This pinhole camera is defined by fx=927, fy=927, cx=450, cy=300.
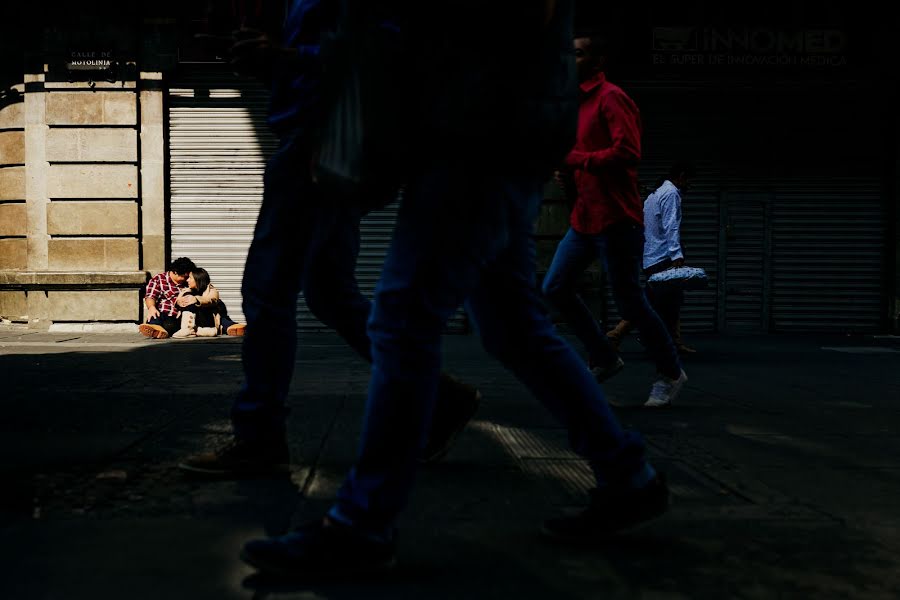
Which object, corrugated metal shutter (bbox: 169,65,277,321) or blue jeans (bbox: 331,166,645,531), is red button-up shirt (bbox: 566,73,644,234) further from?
corrugated metal shutter (bbox: 169,65,277,321)

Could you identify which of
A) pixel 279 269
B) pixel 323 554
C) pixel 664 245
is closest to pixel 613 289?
pixel 279 269

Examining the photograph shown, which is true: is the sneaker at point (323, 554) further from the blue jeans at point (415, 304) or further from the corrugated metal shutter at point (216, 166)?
the corrugated metal shutter at point (216, 166)

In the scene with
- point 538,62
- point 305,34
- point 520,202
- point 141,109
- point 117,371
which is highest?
point 141,109

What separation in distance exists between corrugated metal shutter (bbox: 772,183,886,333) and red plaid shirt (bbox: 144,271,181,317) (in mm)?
7630

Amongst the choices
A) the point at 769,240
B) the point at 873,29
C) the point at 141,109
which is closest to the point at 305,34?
the point at 141,109

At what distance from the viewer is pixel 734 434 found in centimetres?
381

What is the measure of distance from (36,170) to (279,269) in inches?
389

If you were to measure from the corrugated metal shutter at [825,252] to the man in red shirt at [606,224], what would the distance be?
834 centimetres

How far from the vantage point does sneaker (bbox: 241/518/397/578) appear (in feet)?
6.00

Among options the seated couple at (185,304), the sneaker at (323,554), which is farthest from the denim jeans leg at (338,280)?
the seated couple at (185,304)

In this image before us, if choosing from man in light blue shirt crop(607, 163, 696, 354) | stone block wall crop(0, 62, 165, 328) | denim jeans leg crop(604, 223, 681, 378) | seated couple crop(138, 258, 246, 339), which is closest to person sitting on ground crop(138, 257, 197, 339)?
seated couple crop(138, 258, 246, 339)

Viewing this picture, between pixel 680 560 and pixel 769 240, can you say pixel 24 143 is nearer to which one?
pixel 769 240

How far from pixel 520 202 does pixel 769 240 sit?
1107cm

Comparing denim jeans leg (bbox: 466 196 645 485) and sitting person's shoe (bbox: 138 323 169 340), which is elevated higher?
denim jeans leg (bbox: 466 196 645 485)
